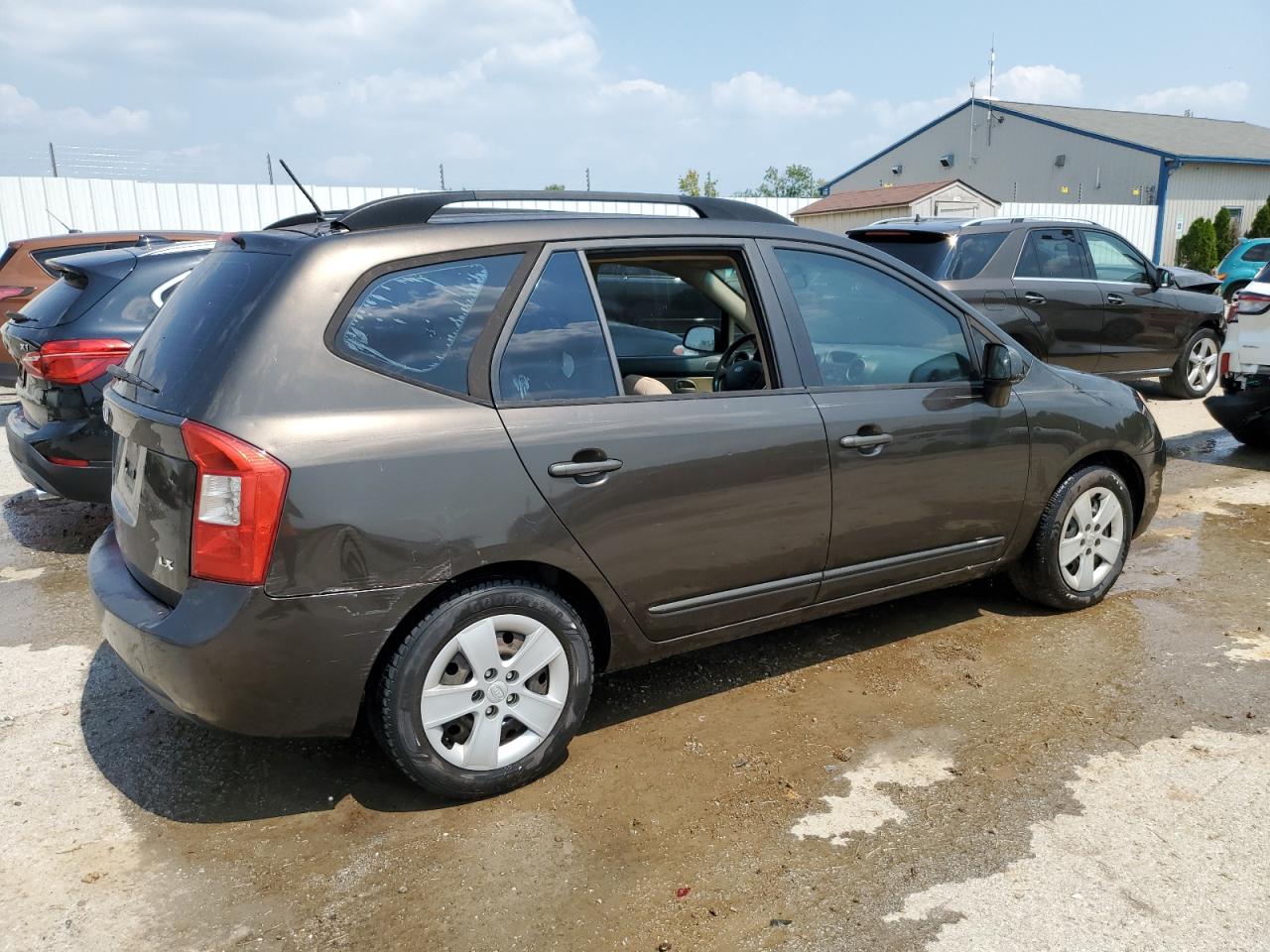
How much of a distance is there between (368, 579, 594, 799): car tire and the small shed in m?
20.8

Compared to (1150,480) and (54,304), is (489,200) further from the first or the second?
(54,304)

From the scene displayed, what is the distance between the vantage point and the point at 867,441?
3.65 meters

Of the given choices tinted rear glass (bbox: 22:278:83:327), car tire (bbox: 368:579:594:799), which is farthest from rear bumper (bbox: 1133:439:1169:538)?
tinted rear glass (bbox: 22:278:83:327)

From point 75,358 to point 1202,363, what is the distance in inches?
414

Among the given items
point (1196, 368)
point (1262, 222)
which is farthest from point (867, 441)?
point (1262, 222)

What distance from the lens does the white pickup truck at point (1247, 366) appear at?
24.5 feet

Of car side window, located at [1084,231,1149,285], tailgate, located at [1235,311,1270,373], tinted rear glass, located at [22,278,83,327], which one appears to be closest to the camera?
tinted rear glass, located at [22,278,83,327]

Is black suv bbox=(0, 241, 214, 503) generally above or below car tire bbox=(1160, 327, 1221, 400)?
above

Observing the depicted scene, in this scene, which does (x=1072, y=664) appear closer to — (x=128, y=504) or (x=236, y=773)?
(x=236, y=773)

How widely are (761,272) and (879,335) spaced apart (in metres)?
0.61

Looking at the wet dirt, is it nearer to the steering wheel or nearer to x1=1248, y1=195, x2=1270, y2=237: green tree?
the steering wheel

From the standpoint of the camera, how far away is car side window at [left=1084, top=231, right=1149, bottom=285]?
9.20m

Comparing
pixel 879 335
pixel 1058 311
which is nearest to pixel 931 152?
pixel 1058 311

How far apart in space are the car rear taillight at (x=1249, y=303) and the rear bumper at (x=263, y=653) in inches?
285
